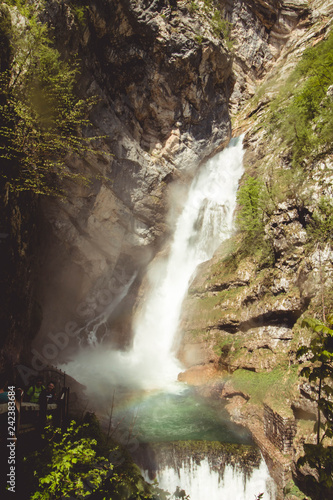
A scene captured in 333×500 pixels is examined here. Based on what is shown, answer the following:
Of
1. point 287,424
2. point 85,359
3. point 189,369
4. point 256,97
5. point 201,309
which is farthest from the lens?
point 256,97

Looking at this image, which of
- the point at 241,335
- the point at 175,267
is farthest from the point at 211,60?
the point at 241,335

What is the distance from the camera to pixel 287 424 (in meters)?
9.52

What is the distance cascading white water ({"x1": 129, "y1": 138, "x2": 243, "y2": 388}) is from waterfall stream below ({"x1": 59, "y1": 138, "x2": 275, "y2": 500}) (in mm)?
87

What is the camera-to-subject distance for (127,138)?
23156 millimetres

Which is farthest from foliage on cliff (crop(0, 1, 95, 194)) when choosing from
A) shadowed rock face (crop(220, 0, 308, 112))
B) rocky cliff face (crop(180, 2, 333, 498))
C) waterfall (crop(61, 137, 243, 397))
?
shadowed rock face (crop(220, 0, 308, 112))

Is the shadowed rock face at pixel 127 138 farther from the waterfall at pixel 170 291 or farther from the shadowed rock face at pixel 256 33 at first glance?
the shadowed rock face at pixel 256 33

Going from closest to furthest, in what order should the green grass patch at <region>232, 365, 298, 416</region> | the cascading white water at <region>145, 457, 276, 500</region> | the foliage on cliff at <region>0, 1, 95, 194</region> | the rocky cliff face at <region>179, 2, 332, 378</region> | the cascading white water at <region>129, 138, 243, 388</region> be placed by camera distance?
the cascading white water at <region>145, 457, 276, 500</region> < the foliage on cliff at <region>0, 1, 95, 194</region> < the green grass patch at <region>232, 365, 298, 416</region> < the rocky cliff face at <region>179, 2, 332, 378</region> < the cascading white water at <region>129, 138, 243, 388</region>

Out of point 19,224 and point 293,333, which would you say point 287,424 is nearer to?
point 293,333

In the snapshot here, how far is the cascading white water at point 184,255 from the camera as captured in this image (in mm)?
20359

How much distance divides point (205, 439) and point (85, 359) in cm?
1363

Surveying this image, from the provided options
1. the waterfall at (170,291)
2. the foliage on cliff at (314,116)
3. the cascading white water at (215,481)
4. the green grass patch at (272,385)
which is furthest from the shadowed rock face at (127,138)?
the cascading white water at (215,481)

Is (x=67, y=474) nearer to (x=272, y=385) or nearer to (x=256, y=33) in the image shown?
(x=272, y=385)

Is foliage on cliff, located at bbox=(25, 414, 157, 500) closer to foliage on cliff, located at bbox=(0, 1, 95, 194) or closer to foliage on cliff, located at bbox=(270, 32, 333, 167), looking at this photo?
foliage on cliff, located at bbox=(0, 1, 95, 194)

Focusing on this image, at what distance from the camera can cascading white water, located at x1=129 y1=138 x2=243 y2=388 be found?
20.4 meters
